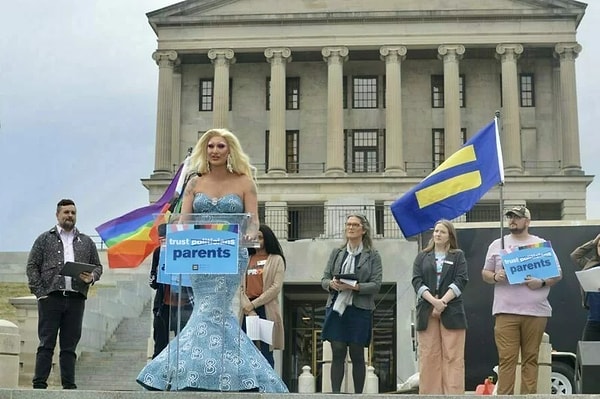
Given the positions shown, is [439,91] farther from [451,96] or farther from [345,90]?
[345,90]

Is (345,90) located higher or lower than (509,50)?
lower

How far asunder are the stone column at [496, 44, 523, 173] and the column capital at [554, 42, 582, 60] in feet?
7.25

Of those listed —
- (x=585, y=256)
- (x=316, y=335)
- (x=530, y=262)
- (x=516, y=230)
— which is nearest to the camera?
(x=530, y=262)

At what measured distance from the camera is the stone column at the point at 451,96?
188ft

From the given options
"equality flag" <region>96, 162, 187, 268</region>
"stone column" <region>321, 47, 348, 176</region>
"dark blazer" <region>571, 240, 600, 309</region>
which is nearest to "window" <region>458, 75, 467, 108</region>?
"stone column" <region>321, 47, 348, 176</region>

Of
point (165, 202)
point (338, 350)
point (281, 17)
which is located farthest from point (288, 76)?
point (338, 350)

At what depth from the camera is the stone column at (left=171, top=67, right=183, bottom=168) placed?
60344mm

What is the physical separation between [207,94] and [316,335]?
112 feet

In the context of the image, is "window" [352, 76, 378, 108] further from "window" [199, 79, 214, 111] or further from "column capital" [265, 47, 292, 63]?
"window" [199, 79, 214, 111]

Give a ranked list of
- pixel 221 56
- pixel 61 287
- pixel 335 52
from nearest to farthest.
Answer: pixel 61 287 → pixel 335 52 → pixel 221 56

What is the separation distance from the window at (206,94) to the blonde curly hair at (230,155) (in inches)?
2086

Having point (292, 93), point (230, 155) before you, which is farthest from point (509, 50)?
point (230, 155)

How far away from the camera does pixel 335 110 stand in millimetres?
57844

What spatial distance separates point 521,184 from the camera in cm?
5559
